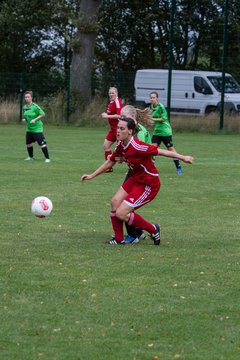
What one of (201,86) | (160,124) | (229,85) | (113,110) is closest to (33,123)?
(113,110)

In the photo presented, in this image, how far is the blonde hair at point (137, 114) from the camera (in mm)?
9508

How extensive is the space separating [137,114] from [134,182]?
2.61 feet

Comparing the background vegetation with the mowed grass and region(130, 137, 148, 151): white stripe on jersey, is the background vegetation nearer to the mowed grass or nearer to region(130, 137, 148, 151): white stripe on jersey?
the mowed grass

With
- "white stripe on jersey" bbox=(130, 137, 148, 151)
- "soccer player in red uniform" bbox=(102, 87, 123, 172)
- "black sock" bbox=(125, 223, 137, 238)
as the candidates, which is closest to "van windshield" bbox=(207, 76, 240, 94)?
"soccer player in red uniform" bbox=(102, 87, 123, 172)

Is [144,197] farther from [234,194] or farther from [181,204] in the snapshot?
[234,194]

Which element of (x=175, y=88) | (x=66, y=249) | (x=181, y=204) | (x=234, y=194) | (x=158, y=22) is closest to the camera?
(x=66, y=249)

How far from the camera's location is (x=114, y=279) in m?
7.69

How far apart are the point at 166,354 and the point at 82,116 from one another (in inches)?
1189

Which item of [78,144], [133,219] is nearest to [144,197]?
[133,219]

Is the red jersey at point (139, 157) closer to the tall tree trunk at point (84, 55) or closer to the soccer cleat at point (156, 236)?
the soccer cleat at point (156, 236)

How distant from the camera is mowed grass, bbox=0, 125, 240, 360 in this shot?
5863mm

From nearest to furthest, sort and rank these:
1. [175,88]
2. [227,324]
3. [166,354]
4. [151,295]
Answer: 1. [166,354]
2. [227,324]
3. [151,295]
4. [175,88]

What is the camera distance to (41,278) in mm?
7699

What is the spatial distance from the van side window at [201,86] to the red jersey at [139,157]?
991 inches
